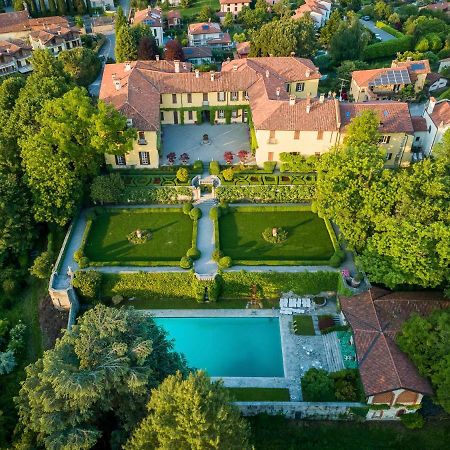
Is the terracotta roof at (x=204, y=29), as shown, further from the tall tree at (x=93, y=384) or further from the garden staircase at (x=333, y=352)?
the tall tree at (x=93, y=384)

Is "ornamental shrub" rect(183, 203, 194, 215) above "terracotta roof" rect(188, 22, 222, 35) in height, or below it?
below

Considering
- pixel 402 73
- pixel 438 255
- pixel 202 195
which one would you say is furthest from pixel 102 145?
pixel 402 73

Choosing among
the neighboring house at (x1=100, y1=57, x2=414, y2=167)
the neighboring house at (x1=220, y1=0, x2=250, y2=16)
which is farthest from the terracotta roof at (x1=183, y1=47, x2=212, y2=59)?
the neighboring house at (x1=220, y1=0, x2=250, y2=16)

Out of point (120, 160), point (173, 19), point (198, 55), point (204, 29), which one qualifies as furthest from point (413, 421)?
point (173, 19)

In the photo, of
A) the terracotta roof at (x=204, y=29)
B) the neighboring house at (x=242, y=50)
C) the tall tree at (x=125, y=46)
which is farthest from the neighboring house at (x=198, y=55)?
the terracotta roof at (x=204, y=29)

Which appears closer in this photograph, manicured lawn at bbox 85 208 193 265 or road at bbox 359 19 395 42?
manicured lawn at bbox 85 208 193 265

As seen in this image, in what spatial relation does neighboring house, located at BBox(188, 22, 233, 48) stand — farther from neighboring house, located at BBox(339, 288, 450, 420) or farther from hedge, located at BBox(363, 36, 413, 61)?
neighboring house, located at BBox(339, 288, 450, 420)
